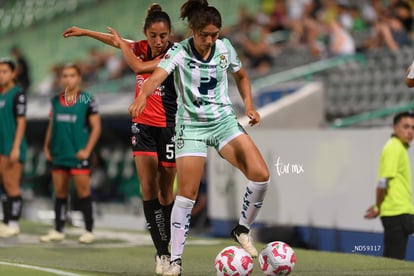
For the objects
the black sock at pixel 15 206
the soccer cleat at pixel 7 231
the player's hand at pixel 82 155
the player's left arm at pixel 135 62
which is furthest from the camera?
the black sock at pixel 15 206

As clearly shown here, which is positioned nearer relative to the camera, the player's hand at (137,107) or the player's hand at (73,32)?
the player's hand at (137,107)

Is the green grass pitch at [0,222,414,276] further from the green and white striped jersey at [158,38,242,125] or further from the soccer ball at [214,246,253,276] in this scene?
the green and white striped jersey at [158,38,242,125]

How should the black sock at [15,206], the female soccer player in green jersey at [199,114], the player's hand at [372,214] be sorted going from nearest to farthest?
1. the female soccer player in green jersey at [199,114]
2. the player's hand at [372,214]
3. the black sock at [15,206]

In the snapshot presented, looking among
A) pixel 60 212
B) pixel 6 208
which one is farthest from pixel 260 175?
pixel 6 208

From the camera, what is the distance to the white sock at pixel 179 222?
770cm

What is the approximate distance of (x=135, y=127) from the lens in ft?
28.3

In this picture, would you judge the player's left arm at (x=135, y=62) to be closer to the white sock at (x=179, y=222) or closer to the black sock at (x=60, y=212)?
the white sock at (x=179, y=222)

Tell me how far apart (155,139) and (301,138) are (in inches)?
184

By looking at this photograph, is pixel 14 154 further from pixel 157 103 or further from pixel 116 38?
pixel 116 38

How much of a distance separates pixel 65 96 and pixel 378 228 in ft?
13.3

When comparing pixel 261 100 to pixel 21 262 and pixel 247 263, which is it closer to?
pixel 21 262

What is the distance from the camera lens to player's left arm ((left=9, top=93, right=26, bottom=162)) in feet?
39.4

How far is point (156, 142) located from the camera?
8594 millimetres

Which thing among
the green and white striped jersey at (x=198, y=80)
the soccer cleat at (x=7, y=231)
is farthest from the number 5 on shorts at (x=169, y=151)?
the soccer cleat at (x=7, y=231)
